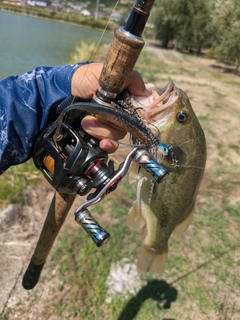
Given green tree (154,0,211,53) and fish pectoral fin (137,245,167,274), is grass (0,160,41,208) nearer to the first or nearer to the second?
fish pectoral fin (137,245,167,274)

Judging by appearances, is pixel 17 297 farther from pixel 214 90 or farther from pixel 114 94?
pixel 214 90

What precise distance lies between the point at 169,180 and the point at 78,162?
1.00 metres

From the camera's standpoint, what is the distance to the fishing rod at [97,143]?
1211 millimetres

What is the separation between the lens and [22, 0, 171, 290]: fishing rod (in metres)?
1.21

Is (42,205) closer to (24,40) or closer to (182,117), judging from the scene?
(24,40)

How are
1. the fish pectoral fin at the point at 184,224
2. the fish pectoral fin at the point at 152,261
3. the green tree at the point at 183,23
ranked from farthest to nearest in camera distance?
1. the green tree at the point at 183,23
2. the fish pectoral fin at the point at 152,261
3. the fish pectoral fin at the point at 184,224

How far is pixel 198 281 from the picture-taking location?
3576mm

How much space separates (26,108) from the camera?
1.68m

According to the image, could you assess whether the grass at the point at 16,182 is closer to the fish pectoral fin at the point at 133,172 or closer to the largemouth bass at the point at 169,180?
the largemouth bass at the point at 169,180

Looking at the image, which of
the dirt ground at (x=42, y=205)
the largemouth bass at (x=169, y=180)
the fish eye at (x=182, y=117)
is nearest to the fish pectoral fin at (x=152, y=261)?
the largemouth bass at (x=169, y=180)

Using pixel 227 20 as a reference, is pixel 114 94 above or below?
above

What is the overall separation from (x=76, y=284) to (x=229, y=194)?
8.82 feet

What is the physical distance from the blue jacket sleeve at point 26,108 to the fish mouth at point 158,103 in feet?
1.20

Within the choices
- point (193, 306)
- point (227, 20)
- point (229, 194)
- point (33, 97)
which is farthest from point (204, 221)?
point (227, 20)
